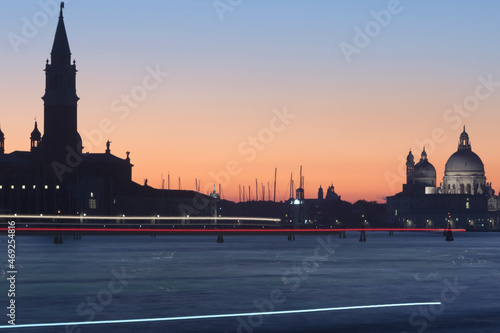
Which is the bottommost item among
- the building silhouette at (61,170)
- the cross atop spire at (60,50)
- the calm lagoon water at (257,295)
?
the calm lagoon water at (257,295)

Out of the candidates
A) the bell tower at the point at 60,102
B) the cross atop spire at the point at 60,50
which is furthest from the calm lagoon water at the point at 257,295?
the bell tower at the point at 60,102

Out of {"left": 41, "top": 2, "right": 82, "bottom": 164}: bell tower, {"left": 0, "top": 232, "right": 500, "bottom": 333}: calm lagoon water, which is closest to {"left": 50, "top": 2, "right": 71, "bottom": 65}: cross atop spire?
{"left": 41, "top": 2, "right": 82, "bottom": 164}: bell tower

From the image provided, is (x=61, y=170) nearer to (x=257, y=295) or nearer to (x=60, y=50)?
(x=60, y=50)

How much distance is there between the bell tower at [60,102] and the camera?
6368 inches

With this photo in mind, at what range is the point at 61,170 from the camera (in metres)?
175

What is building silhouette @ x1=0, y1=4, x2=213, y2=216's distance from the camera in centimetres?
16412

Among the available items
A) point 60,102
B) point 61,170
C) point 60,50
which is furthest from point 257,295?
point 61,170

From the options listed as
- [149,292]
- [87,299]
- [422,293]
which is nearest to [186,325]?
[87,299]

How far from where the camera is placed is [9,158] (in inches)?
7451

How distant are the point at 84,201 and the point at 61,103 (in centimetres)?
2800

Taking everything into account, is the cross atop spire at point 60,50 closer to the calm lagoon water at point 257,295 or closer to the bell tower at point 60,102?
the bell tower at point 60,102

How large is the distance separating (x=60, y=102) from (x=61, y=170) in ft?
50.4

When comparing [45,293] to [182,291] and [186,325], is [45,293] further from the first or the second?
[186,325]

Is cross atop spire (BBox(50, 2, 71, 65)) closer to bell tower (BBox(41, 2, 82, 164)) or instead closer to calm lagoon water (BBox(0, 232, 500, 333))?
bell tower (BBox(41, 2, 82, 164))
